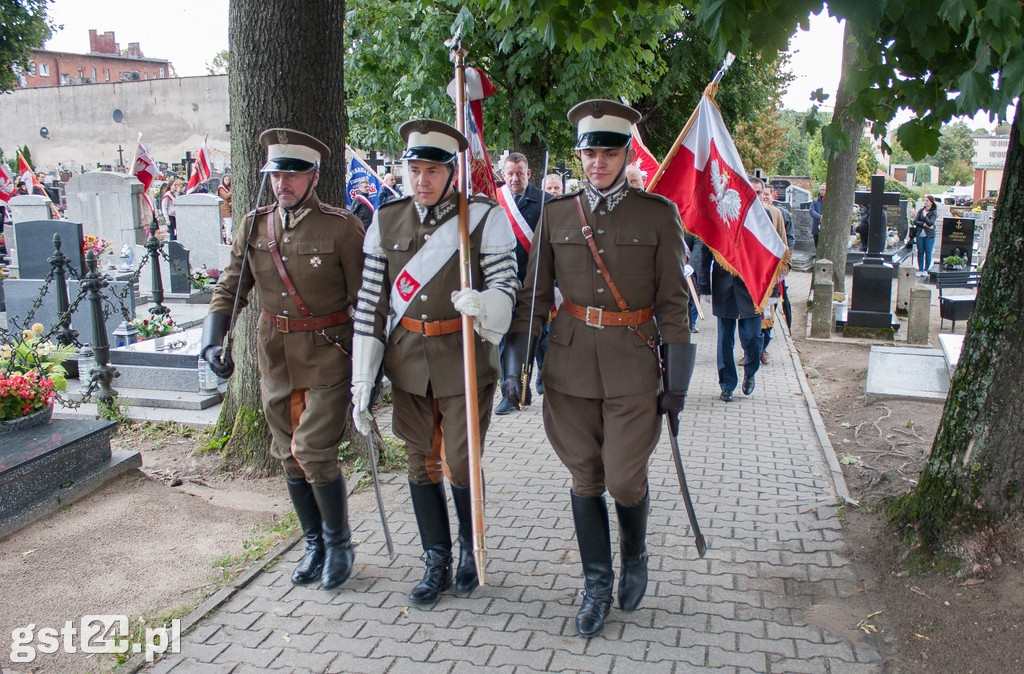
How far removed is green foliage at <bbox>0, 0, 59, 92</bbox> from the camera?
33688mm

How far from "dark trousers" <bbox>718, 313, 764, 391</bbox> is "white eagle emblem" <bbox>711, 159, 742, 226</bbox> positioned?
1695 millimetres

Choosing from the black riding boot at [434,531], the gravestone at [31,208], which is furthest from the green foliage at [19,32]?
the black riding boot at [434,531]

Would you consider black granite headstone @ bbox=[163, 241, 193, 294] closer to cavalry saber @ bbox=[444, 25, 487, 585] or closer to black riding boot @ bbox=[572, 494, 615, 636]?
cavalry saber @ bbox=[444, 25, 487, 585]

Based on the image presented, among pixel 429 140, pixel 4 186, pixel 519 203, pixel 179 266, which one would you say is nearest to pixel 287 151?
pixel 429 140

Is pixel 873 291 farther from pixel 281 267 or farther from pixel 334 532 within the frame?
pixel 281 267

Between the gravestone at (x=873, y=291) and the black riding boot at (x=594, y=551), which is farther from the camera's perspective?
the gravestone at (x=873, y=291)

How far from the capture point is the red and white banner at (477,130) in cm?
411


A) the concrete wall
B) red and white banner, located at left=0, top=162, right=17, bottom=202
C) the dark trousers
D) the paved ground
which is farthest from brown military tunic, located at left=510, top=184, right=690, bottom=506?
the concrete wall

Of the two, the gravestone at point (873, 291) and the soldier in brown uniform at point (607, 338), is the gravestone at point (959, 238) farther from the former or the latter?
the soldier in brown uniform at point (607, 338)

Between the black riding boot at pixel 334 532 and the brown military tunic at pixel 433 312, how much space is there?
0.50 metres

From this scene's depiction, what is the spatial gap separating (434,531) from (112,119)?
4998cm

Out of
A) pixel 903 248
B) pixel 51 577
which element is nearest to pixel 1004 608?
pixel 51 577

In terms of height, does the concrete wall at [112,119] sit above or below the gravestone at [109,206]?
above

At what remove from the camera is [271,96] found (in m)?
5.75
